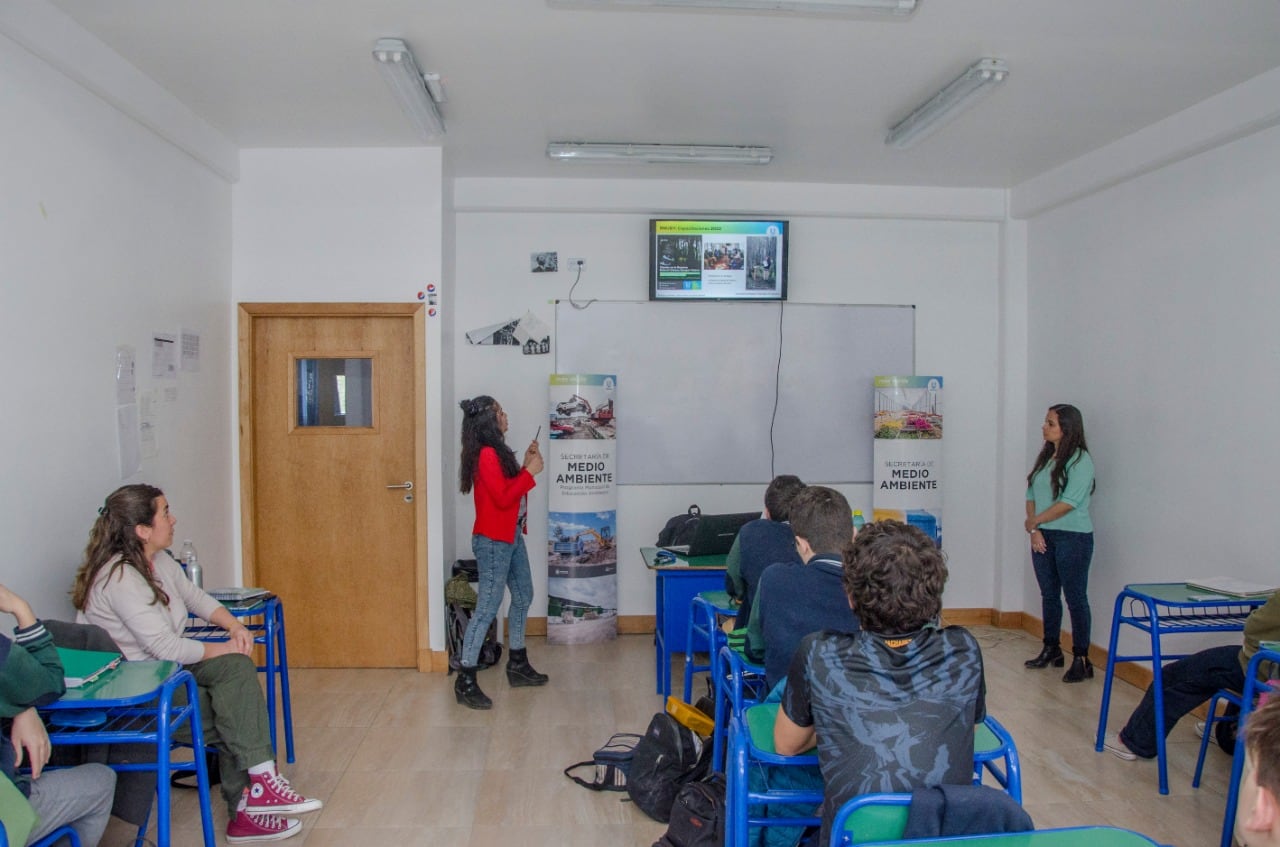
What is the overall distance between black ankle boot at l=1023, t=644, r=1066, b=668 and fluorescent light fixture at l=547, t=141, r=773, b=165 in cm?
315

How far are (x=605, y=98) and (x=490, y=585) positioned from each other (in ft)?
7.88

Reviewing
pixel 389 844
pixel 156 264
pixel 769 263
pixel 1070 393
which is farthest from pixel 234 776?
pixel 1070 393

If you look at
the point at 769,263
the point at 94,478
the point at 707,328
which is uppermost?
the point at 769,263

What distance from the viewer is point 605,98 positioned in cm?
395

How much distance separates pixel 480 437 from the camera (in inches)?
167

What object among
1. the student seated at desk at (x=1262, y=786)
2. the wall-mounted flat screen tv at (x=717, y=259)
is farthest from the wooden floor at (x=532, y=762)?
the wall-mounted flat screen tv at (x=717, y=259)

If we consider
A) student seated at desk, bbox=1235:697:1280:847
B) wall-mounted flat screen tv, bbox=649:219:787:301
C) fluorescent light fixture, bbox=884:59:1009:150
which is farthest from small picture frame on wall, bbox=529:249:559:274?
student seated at desk, bbox=1235:697:1280:847

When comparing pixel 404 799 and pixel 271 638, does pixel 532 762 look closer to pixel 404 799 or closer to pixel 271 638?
pixel 404 799

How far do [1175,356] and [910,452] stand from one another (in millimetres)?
1474

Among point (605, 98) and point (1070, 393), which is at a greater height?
point (605, 98)

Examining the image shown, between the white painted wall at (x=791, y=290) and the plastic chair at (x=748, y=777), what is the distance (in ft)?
10.9

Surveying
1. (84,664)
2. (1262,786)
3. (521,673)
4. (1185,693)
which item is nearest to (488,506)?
(521,673)

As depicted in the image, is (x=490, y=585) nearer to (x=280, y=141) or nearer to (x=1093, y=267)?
(x=280, y=141)

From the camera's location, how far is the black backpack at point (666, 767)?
303 cm
